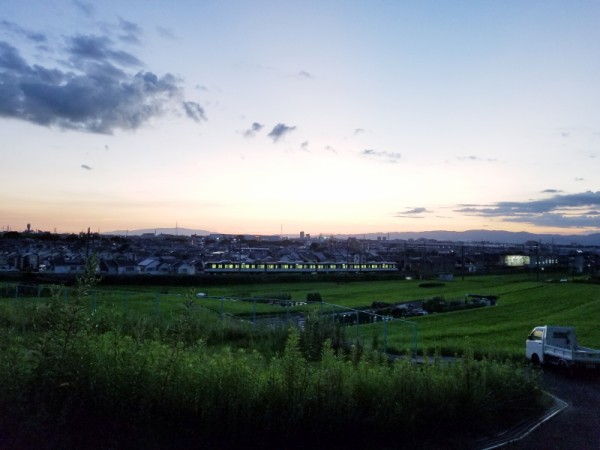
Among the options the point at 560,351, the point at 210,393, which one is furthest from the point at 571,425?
the point at 560,351

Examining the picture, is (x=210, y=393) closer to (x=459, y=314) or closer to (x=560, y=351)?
(x=560, y=351)

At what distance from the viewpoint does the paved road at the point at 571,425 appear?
29.7 ft

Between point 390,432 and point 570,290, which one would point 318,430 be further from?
point 570,290

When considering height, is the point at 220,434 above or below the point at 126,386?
below

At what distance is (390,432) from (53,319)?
531 centimetres

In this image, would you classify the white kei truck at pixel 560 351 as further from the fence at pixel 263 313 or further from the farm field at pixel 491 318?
the fence at pixel 263 313

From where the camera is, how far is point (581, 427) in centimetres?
1033

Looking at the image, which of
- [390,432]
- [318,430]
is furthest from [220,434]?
[390,432]

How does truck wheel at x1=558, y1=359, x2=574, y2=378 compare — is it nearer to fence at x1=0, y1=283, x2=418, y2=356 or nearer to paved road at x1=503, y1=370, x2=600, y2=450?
paved road at x1=503, y1=370, x2=600, y2=450

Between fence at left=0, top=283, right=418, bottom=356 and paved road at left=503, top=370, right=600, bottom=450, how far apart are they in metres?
3.85

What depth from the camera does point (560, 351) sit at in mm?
17062

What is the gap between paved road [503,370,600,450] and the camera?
904 cm

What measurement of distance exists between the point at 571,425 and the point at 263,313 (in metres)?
33.0

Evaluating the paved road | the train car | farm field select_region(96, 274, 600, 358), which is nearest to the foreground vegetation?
the paved road
